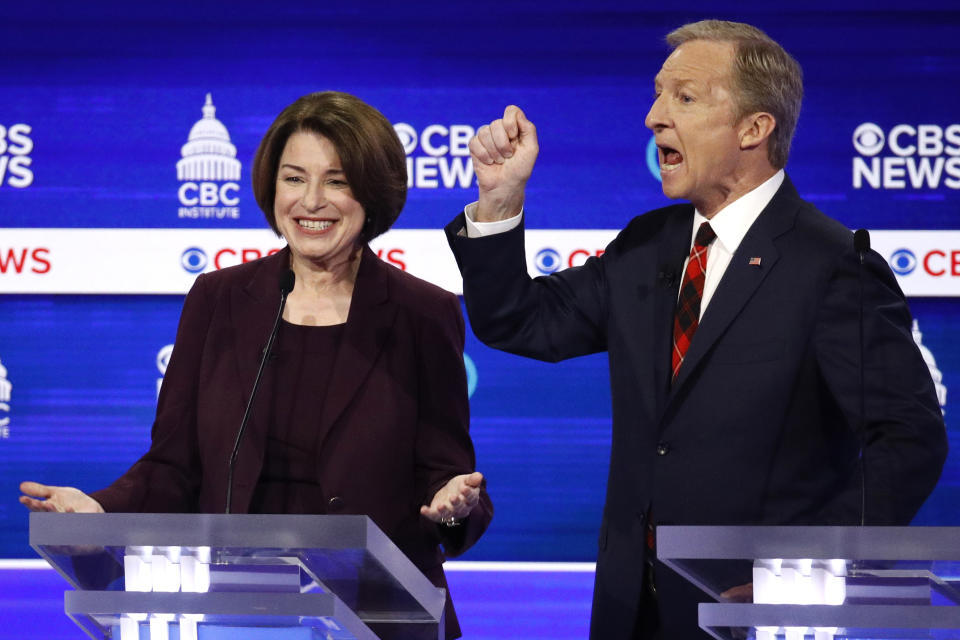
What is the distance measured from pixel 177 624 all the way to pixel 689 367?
0.90m

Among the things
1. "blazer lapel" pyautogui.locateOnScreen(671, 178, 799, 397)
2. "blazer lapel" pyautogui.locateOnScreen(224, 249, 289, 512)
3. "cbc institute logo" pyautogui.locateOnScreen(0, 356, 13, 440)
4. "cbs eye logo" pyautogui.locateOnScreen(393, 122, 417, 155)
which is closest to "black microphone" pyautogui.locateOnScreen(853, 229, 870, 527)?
"blazer lapel" pyautogui.locateOnScreen(671, 178, 799, 397)

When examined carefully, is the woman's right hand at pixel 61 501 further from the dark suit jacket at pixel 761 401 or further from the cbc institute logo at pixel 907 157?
the cbc institute logo at pixel 907 157

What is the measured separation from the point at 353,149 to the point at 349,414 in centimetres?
50

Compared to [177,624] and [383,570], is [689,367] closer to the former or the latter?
[383,570]

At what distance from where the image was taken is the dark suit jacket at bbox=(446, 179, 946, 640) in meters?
1.97

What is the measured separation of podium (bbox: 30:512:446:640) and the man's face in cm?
89

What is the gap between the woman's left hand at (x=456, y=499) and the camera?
1984 millimetres

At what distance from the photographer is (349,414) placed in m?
2.35

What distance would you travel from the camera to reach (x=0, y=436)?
3820 millimetres

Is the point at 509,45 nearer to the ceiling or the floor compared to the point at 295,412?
nearer to the ceiling

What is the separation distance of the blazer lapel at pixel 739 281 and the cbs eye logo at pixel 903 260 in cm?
161

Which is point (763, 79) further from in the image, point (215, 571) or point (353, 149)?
point (215, 571)

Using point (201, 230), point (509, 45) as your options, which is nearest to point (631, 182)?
point (509, 45)

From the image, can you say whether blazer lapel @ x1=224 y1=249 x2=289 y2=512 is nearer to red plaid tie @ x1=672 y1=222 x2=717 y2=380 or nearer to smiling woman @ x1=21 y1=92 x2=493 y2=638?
smiling woman @ x1=21 y1=92 x2=493 y2=638
